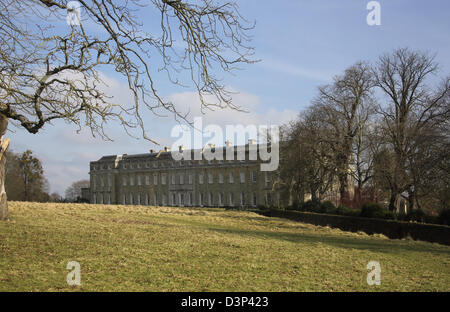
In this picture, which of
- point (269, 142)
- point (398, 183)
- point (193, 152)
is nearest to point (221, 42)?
point (398, 183)

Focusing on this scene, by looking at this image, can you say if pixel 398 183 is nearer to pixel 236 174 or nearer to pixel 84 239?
pixel 84 239

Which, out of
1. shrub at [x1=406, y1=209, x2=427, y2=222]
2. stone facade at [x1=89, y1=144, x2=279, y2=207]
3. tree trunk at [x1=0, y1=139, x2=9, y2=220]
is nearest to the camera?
tree trunk at [x1=0, y1=139, x2=9, y2=220]

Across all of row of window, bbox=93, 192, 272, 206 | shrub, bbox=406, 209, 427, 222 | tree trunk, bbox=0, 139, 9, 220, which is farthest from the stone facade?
tree trunk, bbox=0, 139, 9, 220

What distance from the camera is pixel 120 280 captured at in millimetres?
7246

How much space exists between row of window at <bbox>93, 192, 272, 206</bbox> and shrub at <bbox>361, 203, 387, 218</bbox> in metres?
33.8

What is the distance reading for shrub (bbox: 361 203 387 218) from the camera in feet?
81.1

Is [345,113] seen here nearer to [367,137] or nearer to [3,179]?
[367,137]

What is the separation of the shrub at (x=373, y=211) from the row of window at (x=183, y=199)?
33.8m

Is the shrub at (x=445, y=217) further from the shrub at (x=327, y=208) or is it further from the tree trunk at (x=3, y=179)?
the tree trunk at (x=3, y=179)

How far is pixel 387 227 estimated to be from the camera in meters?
22.7

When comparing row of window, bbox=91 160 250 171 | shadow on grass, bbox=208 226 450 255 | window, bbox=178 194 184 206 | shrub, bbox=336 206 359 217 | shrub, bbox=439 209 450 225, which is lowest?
window, bbox=178 194 184 206

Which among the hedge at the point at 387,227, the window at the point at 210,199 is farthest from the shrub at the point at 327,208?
the window at the point at 210,199

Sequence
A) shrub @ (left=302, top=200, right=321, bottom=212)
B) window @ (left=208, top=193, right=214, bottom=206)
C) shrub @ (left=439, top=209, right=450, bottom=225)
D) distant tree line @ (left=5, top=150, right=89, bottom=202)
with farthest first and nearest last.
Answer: window @ (left=208, top=193, right=214, bottom=206) → distant tree line @ (left=5, top=150, right=89, bottom=202) → shrub @ (left=302, top=200, right=321, bottom=212) → shrub @ (left=439, top=209, right=450, bottom=225)

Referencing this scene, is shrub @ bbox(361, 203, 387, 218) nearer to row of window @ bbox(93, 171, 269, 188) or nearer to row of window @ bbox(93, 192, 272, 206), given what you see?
row of window @ bbox(93, 171, 269, 188)
